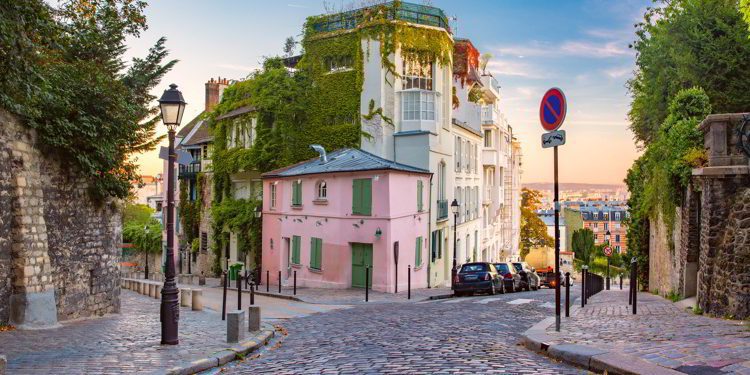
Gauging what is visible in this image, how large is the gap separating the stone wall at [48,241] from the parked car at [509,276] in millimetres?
15602

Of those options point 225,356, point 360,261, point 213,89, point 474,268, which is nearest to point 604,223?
point 213,89

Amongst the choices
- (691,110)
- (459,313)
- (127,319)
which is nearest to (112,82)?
(127,319)

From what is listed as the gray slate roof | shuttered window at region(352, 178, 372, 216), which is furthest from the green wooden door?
the gray slate roof

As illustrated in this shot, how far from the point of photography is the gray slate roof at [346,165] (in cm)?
2748

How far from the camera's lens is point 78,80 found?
14719 millimetres

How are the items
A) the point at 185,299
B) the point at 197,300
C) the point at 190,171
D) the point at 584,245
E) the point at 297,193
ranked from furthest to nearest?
the point at 584,245 < the point at 190,171 < the point at 297,193 < the point at 185,299 < the point at 197,300

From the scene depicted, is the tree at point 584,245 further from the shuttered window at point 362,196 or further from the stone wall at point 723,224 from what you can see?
the stone wall at point 723,224

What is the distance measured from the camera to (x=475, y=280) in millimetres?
24594

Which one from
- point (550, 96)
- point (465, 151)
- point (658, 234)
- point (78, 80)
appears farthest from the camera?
point (465, 151)

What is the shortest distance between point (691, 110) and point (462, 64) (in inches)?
941

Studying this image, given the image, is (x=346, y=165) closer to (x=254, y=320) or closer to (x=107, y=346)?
(x=254, y=320)

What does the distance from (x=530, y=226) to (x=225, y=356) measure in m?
72.0

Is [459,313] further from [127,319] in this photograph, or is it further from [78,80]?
[78,80]

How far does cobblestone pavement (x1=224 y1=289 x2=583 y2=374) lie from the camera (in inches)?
332
